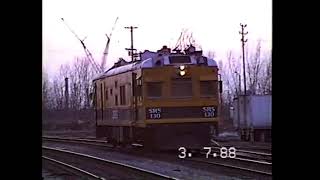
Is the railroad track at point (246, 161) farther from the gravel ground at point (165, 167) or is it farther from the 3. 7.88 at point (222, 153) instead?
the gravel ground at point (165, 167)

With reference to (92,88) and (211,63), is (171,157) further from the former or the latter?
(92,88)

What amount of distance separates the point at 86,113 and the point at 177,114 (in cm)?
519

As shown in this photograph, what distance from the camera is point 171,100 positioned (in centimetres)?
1981

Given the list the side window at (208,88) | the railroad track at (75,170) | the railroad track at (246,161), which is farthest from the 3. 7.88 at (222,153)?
the railroad track at (75,170)

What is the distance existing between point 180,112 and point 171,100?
0.47m

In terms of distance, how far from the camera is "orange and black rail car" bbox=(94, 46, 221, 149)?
19.6 m

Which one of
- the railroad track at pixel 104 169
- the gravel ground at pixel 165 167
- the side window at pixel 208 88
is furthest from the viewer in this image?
the side window at pixel 208 88

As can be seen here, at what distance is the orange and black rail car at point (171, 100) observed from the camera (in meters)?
19.6

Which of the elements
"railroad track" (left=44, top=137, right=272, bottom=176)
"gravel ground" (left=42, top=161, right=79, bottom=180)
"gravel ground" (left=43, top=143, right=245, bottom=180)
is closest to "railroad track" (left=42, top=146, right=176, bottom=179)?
"gravel ground" (left=42, top=161, right=79, bottom=180)

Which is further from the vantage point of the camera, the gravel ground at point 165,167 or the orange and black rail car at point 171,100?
the orange and black rail car at point 171,100
